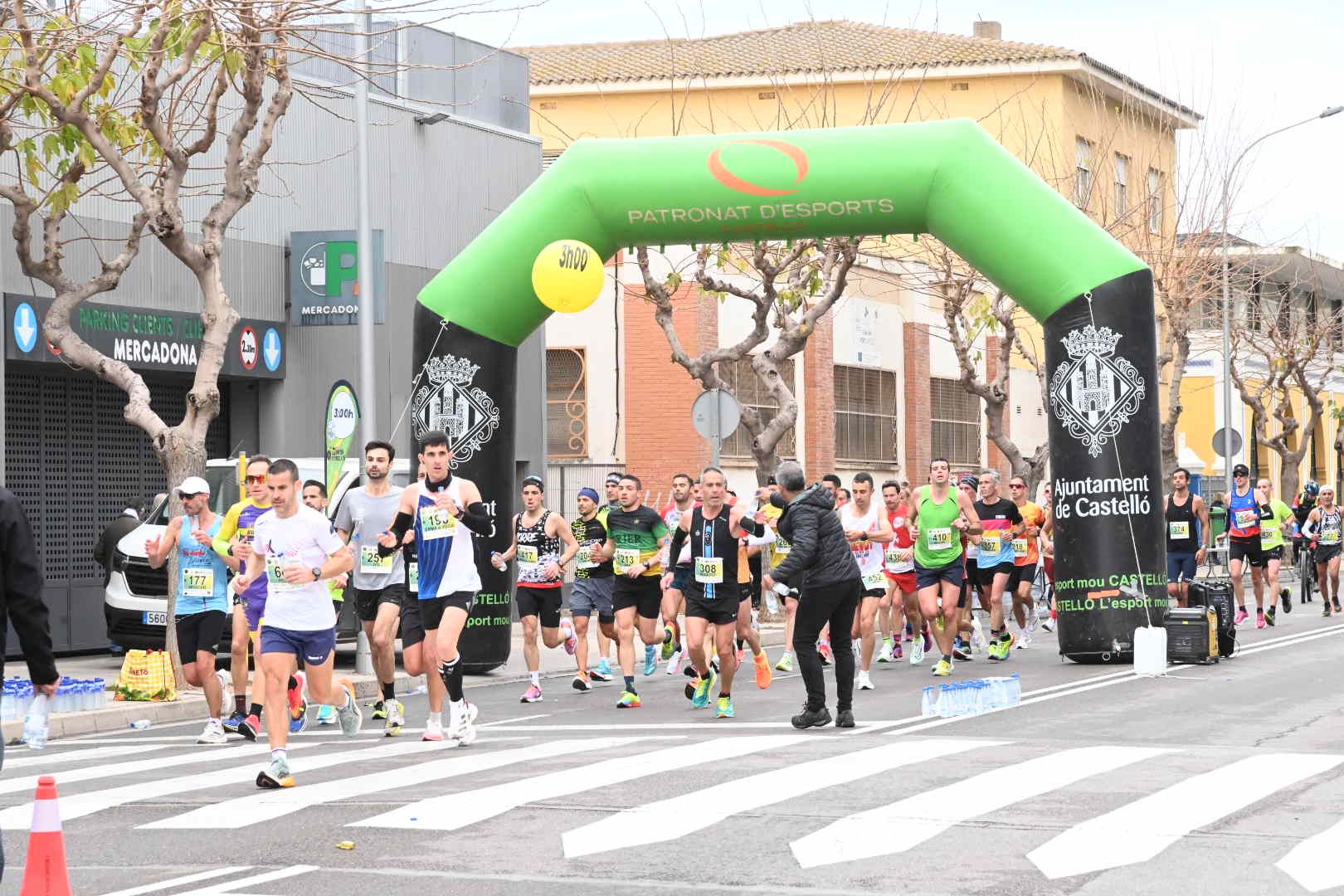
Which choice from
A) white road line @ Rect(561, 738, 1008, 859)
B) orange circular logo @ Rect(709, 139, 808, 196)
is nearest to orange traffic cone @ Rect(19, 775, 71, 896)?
white road line @ Rect(561, 738, 1008, 859)

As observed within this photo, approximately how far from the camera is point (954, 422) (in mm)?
44188

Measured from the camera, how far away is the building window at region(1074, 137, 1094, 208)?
38128 millimetres

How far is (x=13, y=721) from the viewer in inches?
577

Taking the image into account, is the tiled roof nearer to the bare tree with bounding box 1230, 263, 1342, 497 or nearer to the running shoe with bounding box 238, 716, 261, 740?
the bare tree with bounding box 1230, 263, 1342, 497

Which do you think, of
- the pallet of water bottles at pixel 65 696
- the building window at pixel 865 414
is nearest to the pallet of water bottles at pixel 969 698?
the pallet of water bottles at pixel 65 696

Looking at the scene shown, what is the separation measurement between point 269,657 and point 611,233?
25.3ft

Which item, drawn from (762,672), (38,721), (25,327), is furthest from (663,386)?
(38,721)

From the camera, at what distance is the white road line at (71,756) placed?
12.4m

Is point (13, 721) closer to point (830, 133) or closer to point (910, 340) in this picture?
point (830, 133)

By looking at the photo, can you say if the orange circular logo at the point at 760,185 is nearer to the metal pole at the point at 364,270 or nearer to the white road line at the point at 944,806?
the metal pole at the point at 364,270

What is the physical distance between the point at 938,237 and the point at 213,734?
805 centimetres

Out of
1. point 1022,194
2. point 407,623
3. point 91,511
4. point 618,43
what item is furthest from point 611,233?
point 618,43

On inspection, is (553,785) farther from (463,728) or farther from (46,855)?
(46,855)

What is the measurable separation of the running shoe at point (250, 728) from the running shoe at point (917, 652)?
7.74 meters
